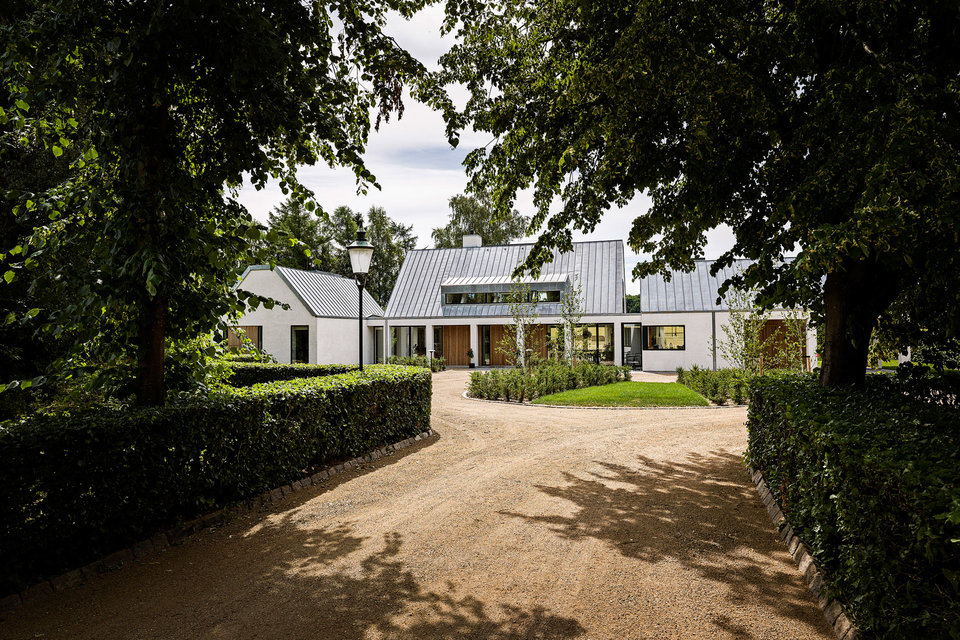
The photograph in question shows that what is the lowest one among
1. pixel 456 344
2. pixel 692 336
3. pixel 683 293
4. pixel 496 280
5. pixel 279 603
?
pixel 279 603

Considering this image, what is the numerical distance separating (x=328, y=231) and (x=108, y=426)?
45053mm

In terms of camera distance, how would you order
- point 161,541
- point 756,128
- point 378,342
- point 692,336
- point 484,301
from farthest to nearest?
1. point 378,342
2. point 484,301
3. point 692,336
4. point 756,128
5. point 161,541

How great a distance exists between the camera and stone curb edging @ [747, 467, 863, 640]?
333 centimetres

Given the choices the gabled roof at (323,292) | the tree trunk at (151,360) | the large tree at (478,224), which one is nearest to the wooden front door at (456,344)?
the gabled roof at (323,292)

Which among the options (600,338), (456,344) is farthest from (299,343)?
(600,338)

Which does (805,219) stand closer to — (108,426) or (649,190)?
(649,190)

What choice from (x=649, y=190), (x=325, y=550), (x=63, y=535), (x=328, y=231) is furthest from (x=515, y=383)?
(x=328, y=231)

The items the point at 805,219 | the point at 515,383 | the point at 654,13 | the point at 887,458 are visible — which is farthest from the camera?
the point at 515,383

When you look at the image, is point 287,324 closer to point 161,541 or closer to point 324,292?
point 324,292

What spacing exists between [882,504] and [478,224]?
41.9 metres

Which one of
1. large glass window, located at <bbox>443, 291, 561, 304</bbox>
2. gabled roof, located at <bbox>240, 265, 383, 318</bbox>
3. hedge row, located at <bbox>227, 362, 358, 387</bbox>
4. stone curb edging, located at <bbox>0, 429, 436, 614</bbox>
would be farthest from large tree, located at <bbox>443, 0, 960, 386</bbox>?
large glass window, located at <bbox>443, 291, 561, 304</bbox>

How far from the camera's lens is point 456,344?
30703 millimetres

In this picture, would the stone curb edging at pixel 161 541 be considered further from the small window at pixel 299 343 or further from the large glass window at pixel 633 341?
the large glass window at pixel 633 341

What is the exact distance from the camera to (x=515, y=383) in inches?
631
